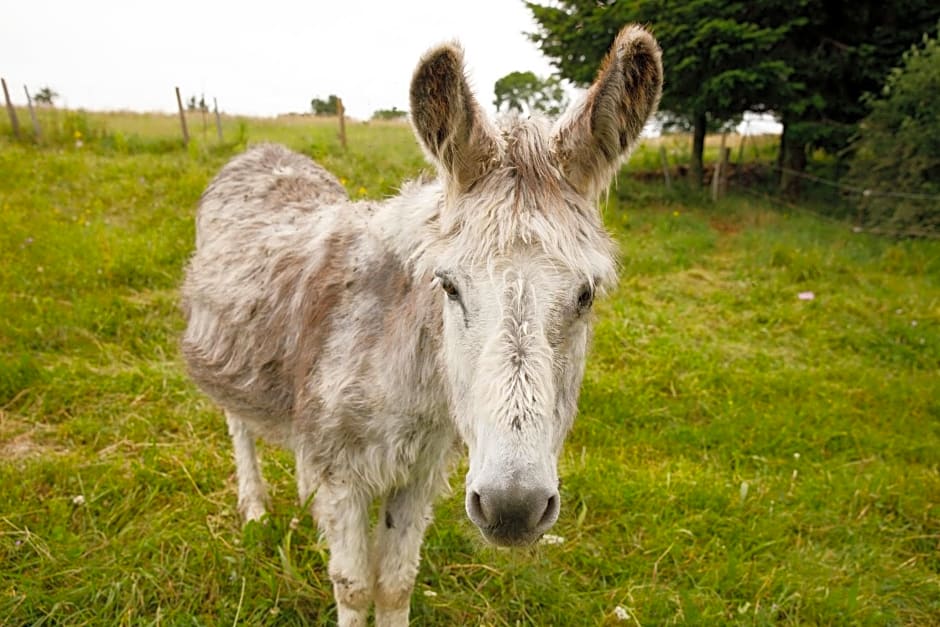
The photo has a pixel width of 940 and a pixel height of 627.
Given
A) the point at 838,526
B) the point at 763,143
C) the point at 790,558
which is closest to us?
the point at 790,558

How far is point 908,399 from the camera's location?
4785 millimetres

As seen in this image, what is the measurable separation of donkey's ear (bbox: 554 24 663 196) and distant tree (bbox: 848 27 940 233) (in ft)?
30.8

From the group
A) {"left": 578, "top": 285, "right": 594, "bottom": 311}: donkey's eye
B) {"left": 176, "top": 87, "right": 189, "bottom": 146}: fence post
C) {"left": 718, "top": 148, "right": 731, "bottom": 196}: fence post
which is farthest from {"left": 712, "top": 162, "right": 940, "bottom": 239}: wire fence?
{"left": 176, "top": 87, "right": 189, "bottom": 146}: fence post

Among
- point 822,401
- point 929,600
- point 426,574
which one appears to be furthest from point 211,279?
point 822,401

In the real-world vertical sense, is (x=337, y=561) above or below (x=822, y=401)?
above

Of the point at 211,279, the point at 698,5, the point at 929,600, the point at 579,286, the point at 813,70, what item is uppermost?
the point at 698,5

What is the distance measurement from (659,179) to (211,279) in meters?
13.0

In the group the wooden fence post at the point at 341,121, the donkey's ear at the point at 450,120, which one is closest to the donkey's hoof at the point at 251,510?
the donkey's ear at the point at 450,120

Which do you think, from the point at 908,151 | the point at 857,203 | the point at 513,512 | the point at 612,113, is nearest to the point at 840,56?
the point at 857,203

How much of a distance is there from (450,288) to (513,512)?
0.61 meters

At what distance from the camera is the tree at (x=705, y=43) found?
34.3ft

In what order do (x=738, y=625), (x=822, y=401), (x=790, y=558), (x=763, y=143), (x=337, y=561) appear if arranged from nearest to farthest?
1. (x=337, y=561)
2. (x=738, y=625)
3. (x=790, y=558)
4. (x=822, y=401)
5. (x=763, y=143)

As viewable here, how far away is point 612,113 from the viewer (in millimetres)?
1647

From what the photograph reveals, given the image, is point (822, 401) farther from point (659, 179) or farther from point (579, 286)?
point (659, 179)
